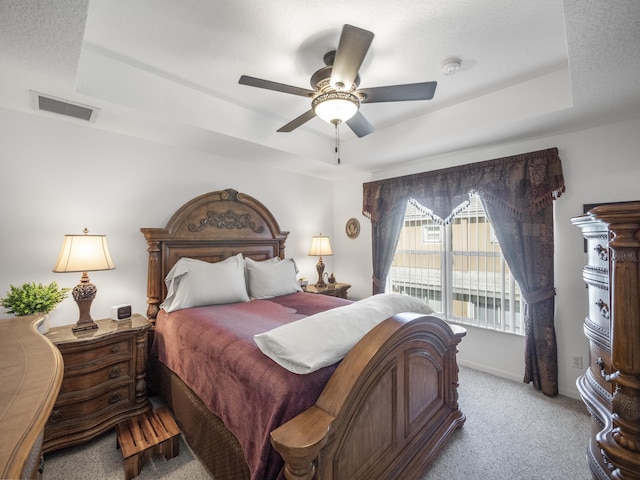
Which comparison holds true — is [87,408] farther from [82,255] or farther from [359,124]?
[359,124]

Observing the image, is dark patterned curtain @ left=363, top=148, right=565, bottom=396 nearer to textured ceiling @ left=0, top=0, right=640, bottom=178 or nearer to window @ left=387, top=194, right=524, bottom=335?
window @ left=387, top=194, right=524, bottom=335

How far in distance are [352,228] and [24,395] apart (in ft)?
13.1

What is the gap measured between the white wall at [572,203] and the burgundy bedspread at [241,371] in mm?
2076

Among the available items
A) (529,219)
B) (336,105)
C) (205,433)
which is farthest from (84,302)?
(529,219)

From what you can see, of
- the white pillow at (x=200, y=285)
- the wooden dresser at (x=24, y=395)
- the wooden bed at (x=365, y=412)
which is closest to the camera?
the wooden dresser at (x=24, y=395)

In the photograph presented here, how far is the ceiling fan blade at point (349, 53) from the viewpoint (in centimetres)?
147

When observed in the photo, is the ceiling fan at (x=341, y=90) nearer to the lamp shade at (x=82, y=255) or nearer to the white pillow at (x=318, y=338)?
the white pillow at (x=318, y=338)

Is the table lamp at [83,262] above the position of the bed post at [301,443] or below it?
above

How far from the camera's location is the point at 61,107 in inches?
87.1

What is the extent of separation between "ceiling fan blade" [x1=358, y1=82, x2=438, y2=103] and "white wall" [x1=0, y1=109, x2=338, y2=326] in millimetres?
2106

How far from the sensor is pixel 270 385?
4.29 ft

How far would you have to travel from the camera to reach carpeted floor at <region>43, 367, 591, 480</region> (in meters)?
1.79

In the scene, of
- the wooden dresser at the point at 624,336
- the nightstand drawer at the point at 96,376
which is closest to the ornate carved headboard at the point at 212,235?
the nightstand drawer at the point at 96,376

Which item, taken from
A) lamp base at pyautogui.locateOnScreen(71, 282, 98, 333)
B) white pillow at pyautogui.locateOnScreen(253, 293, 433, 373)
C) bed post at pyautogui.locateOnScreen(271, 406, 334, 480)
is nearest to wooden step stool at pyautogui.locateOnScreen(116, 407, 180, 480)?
lamp base at pyautogui.locateOnScreen(71, 282, 98, 333)
